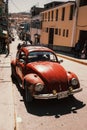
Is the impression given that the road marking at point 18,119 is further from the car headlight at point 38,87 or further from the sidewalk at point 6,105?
the car headlight at point 38,87

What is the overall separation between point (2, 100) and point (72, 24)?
20.3 m

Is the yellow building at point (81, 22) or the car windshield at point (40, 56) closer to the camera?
the car windshield at point (40, 56)

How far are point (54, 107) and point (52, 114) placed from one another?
588 millimetres

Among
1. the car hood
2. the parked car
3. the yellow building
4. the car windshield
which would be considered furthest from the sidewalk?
the yellow building

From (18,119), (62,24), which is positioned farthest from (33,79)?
(62,24)

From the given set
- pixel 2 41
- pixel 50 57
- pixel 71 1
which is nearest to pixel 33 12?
pixel 2 41

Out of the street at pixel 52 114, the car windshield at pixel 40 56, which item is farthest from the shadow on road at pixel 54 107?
the car windshield at pixel 40 56

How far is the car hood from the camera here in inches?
273

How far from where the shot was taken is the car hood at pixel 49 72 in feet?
22.8

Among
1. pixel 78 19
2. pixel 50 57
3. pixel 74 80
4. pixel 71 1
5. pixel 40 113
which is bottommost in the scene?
pixel 40 113

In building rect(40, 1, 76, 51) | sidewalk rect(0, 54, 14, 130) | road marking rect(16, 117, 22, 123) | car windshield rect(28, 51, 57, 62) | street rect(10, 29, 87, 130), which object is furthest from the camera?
building rect(40, 1, 76, 51)

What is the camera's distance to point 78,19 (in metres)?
23.9

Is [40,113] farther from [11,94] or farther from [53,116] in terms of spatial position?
[11,94]

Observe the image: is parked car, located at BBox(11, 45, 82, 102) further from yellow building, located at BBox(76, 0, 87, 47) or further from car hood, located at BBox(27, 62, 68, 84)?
yellow building, located at BBox(76, 0, 87, 47)
